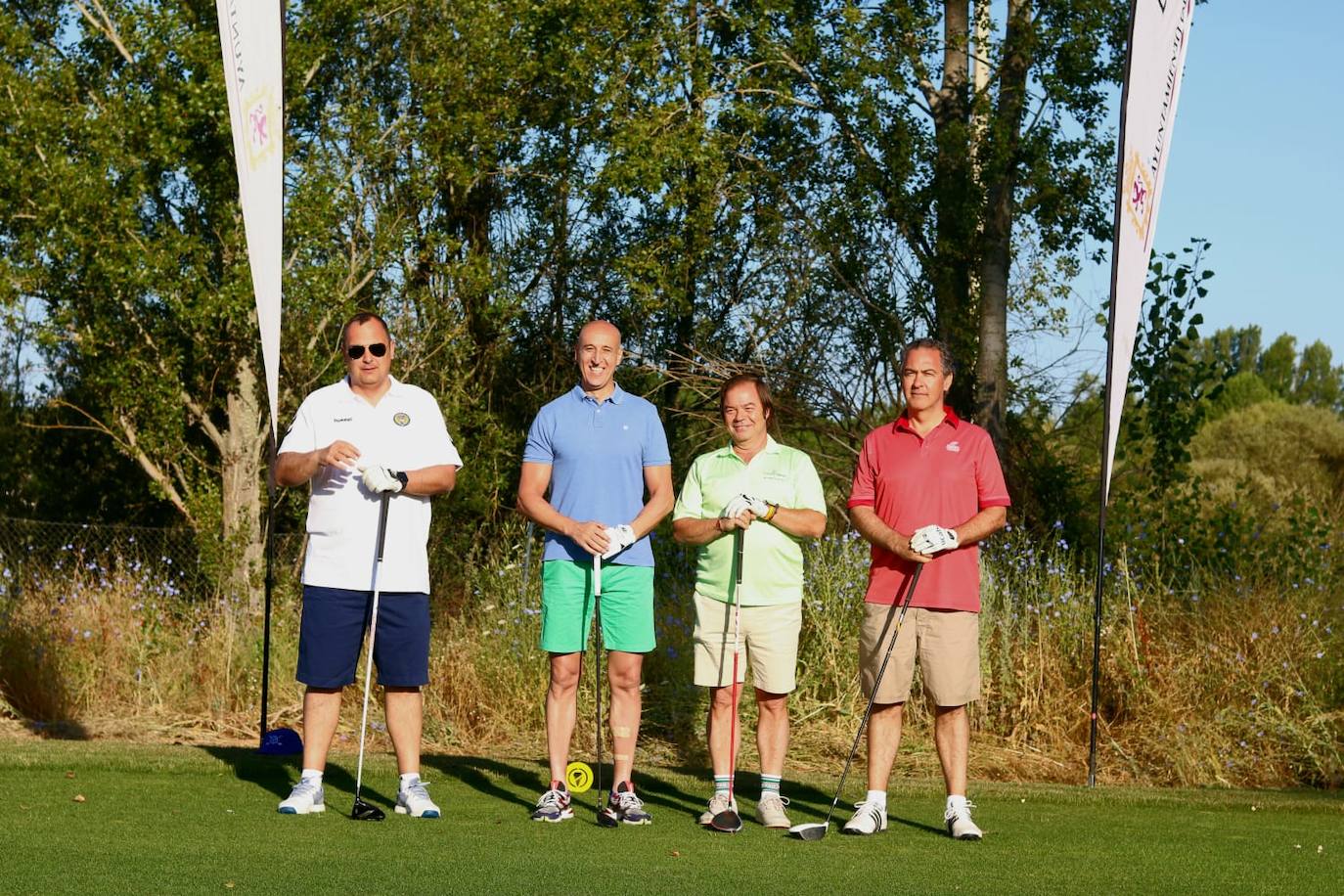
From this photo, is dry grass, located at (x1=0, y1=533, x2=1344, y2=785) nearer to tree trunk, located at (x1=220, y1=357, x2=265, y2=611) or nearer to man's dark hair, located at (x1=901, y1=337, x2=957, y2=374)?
man's dark hair, located at (x1=901, y1=337, x2=957, y2=374)

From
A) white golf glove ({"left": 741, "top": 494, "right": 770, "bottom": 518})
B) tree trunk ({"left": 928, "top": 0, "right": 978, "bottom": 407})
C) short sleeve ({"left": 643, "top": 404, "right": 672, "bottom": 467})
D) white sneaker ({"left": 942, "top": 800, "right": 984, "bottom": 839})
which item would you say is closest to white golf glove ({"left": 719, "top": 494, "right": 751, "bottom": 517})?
white golf glove ({"left": 741, "top": 494, "right": 770, "bottom": 518})

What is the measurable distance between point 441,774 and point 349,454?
186cm

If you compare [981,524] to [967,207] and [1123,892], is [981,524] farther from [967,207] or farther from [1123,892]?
[967,207]

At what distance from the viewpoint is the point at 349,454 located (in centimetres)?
542

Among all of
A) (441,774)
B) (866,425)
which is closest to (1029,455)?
(866,425)

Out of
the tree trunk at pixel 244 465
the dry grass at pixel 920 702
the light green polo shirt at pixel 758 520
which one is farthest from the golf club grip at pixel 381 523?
the tree trunk at pixel 244 465

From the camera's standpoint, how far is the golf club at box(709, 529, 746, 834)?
5.55 metres

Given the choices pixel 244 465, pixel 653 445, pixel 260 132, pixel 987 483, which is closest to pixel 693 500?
pixel 653 445

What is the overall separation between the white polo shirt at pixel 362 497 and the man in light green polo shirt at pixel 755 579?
3.02 ft

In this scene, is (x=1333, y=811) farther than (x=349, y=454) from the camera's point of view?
Yes

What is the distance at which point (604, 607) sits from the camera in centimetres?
575

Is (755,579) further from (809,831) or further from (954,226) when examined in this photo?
(954,226)

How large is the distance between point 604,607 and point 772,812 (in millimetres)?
925

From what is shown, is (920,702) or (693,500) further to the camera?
(920,702)
